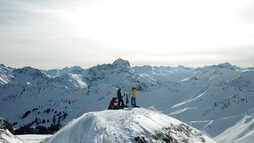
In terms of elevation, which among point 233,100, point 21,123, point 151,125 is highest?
point 151,125

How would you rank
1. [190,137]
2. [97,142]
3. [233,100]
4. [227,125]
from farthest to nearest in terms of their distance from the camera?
[233,100]
[227,125]
[190,137]
[97,142]

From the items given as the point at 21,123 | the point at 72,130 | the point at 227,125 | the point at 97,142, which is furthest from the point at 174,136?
the point at 21,123

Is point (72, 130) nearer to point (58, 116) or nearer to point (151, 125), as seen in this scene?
point (151, 125)

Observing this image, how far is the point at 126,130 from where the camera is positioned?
1828 cm

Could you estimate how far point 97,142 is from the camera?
680 inches

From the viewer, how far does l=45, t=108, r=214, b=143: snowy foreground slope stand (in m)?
17.8

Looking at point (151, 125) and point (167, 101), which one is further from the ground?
point (151, 125)

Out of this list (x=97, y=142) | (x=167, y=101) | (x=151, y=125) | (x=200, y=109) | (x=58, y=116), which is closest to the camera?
(x=97, y=142)

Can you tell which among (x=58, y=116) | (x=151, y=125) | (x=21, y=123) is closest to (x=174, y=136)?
(x=151, y=125)

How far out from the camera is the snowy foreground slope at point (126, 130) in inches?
703

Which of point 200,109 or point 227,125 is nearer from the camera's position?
point 227,125

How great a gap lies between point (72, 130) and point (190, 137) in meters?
8.82

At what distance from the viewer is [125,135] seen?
58.5 ft

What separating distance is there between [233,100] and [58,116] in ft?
344
